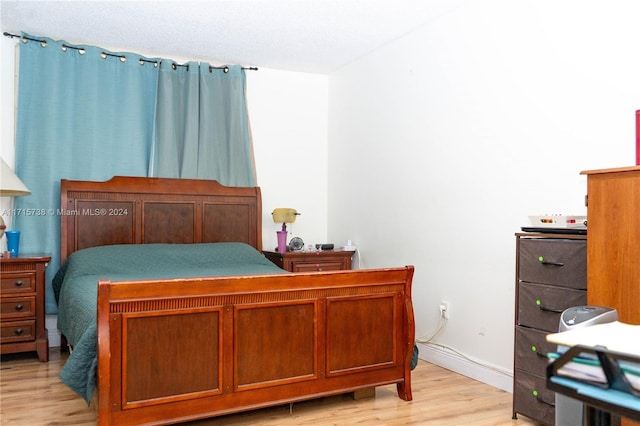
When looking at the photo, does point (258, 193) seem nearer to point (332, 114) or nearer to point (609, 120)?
point (332, 114)

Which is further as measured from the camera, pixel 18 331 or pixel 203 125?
pixel 203 125

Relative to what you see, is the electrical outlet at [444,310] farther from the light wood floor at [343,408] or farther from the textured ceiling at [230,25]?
the textured ceiling at [230,25]

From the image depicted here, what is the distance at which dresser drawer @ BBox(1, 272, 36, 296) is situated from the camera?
366 cm

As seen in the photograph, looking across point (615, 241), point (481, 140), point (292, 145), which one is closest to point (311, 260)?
point (292, 145)

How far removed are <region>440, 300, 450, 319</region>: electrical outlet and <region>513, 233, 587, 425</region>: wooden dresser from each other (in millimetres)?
1041

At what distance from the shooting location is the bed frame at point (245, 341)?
7.48 ft

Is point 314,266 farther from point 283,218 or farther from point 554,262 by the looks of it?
point 554,262

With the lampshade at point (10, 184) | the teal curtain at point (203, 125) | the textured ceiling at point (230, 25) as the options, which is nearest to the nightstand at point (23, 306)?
the lampshade at point (10, 184)

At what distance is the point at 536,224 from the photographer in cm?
266

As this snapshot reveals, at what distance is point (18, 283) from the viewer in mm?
3697

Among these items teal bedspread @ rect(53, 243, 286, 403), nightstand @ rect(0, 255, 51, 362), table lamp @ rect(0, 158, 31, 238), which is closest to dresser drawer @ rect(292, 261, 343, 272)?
teal bedspread @ rect(53, 243, 286, 403)

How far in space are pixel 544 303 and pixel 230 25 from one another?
2816 mm

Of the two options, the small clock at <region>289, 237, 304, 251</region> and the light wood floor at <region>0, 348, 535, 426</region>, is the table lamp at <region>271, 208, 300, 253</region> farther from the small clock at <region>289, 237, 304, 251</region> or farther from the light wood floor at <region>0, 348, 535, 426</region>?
the light wood floor at <region>0, 348, 535, 426</region>

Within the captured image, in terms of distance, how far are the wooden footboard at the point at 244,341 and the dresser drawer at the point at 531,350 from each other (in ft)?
1.79
